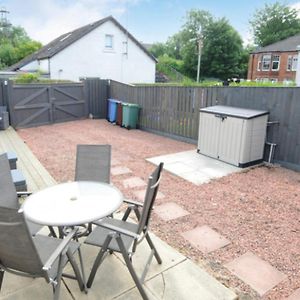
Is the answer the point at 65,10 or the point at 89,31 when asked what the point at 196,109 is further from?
the point at 65,10

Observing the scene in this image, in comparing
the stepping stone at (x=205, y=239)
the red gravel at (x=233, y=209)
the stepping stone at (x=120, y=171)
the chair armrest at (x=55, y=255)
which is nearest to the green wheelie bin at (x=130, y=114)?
the red gravel at (x=233, y=209)

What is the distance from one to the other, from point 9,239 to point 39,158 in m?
4.72

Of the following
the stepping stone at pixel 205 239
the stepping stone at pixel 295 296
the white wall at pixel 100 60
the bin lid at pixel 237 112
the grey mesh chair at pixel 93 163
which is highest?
the white wall at pixel 100 60

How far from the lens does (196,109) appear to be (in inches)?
287

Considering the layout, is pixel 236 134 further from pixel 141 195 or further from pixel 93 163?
pixel 93 163

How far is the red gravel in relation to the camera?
2666 millimetres

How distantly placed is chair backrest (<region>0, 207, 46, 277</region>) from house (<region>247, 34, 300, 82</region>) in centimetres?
2855

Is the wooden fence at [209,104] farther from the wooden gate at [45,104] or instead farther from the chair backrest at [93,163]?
the chair backrest at [93,163]

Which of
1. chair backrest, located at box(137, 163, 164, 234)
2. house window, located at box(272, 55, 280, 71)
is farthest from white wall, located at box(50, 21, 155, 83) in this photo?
chair backrest, located at box(137, 163, 164, 234)

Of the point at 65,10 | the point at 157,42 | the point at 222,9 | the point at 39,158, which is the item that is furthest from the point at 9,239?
the point at 157,42

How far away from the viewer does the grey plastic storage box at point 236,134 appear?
523cm

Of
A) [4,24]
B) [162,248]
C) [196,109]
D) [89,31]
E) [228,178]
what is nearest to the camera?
[162,248]

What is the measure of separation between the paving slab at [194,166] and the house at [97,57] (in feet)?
44.1

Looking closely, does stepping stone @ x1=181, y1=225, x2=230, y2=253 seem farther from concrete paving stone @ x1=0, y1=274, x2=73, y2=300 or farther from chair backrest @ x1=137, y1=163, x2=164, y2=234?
concrete paving stone @ x1=0, y1=274, x2=73, y2=300
